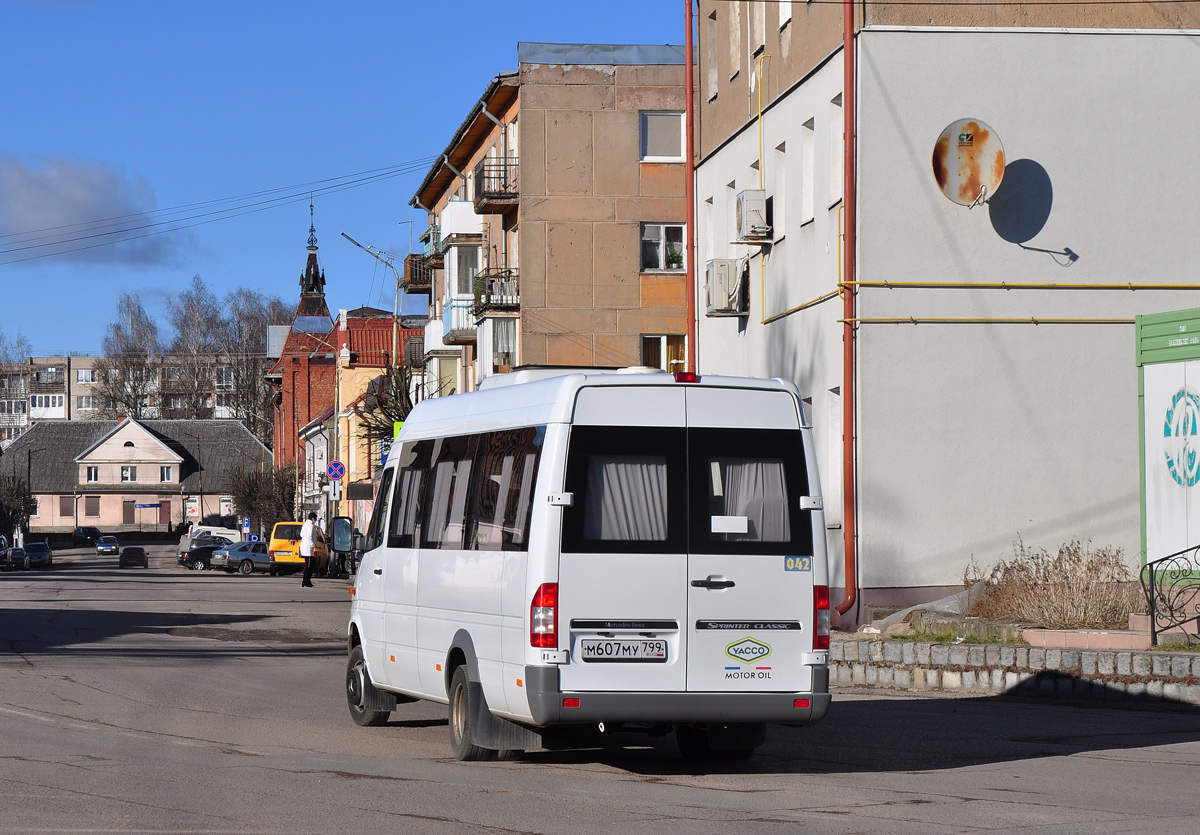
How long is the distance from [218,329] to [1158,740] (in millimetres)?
123566

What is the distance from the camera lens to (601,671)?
30.6 ft

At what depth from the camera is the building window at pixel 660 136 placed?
1526 inches

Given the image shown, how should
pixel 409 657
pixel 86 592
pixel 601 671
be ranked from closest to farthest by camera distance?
pixel 601 671 → pixel 409 657 → pixel 86 592

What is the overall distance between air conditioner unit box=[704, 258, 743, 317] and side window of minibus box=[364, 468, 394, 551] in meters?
13.0

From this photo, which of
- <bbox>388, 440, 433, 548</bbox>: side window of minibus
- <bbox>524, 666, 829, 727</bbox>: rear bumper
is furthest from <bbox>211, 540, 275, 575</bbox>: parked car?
<bbox>524, 666, 829, 727</bbox>: rear bumper

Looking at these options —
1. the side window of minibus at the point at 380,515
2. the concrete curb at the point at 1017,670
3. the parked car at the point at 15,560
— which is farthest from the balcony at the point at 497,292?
the parked car at the point at 15,560

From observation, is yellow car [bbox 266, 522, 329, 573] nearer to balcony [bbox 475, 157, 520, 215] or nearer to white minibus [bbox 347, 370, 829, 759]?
balcony [bbox 475, 157, 520, 215]

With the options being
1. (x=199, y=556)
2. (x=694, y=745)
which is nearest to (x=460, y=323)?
(x=199, y=556)

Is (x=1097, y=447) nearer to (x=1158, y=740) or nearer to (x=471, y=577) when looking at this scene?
(x=1158, y=740)

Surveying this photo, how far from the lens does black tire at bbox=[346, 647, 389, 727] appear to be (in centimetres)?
1249

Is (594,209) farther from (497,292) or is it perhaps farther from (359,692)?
(359,692)

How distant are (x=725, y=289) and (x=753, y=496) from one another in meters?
15.6

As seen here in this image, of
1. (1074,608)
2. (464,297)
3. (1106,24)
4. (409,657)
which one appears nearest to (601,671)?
(409,657)

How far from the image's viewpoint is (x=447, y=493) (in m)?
11.1
